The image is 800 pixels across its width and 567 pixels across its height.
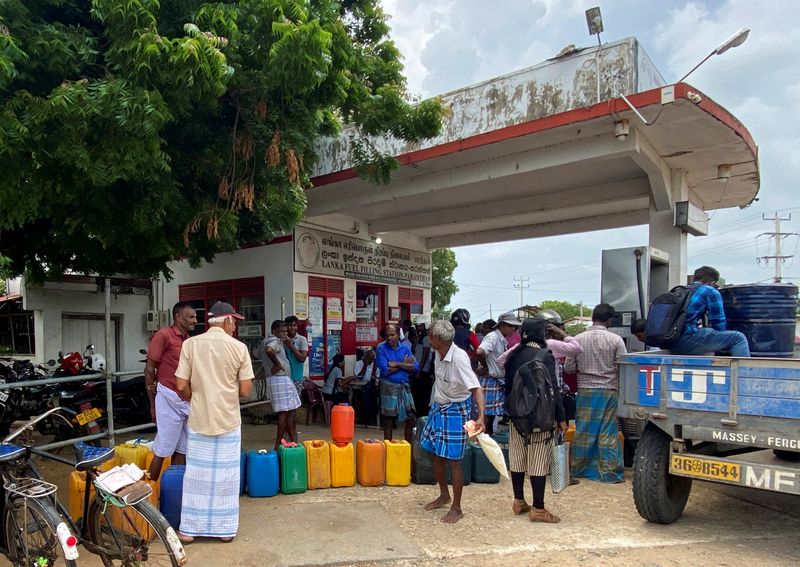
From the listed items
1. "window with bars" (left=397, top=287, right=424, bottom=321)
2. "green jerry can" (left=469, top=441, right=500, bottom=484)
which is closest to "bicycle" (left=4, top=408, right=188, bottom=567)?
"green jerry can" (left=469, top=441, right=500, bottom=484)

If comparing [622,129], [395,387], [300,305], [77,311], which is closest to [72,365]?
[300,305]

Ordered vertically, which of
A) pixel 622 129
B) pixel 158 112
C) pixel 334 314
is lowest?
pixel 334 314

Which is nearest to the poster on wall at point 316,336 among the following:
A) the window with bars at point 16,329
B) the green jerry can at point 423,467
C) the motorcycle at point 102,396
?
the motorcycle at point 102,396

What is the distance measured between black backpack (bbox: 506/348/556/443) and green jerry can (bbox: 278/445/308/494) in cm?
206

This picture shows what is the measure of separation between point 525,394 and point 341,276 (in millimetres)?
7132

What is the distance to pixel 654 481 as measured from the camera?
14.6 ft

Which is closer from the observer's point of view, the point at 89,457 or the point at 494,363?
the point at 89,457

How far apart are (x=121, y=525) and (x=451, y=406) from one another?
246 centimetres

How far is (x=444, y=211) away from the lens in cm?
1080

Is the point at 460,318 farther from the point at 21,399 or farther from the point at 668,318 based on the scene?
the point at 21,399

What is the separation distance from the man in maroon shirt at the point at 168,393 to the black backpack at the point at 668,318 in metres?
4.07

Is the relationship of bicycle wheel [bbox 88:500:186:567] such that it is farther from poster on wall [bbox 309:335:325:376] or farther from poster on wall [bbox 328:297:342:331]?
poster on wall [bbox 328:297:342:331]

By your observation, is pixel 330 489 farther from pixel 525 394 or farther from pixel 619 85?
pixel 619 85

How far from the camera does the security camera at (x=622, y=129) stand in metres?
6.52
